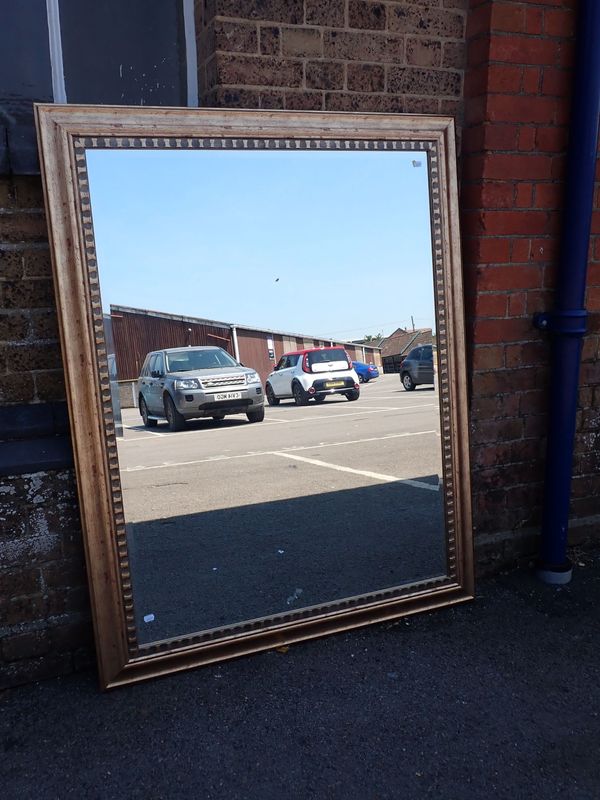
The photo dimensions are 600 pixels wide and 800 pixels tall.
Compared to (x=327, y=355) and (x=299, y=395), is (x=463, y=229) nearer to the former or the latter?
(x=327, y=355)

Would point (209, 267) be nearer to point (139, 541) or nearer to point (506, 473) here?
point (139, 541)

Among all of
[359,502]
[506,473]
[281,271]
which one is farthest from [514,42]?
[359,502]

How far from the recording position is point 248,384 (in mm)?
2764

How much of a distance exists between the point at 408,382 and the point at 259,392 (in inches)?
29.1

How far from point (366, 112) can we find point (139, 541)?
2.04 meters

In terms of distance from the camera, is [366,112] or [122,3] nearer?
[122,3]

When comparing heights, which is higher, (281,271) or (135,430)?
(281,271)

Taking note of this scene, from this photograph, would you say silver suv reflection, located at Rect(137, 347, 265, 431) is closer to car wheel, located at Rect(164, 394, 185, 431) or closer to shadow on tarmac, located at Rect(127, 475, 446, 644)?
car wheel, located at Rect(164, 394, 185, 431)

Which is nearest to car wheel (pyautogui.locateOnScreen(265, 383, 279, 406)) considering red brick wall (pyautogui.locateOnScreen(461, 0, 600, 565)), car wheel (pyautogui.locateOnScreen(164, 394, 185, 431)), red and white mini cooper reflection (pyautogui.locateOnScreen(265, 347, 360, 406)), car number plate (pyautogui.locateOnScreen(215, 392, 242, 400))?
red and white mini cooper reflection (pyautogui.locateOnScreen(265, 347, 360, 406))

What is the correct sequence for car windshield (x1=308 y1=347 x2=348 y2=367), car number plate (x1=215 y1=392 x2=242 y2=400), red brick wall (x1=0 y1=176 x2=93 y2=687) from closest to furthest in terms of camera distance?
1. red brick wall (x1=0 y1=176 x2=93 y2=687)
2. car number plate (x1=215 y1=392 x2=242 y2=400)
3. car windshield (x1=308 y1=347 x2=348 y2=367)

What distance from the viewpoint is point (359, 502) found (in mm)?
3070

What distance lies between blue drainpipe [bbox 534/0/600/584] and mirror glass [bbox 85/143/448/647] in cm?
62

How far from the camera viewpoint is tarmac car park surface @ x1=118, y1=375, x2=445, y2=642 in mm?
2543

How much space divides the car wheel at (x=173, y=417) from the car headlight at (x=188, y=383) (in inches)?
2.9
